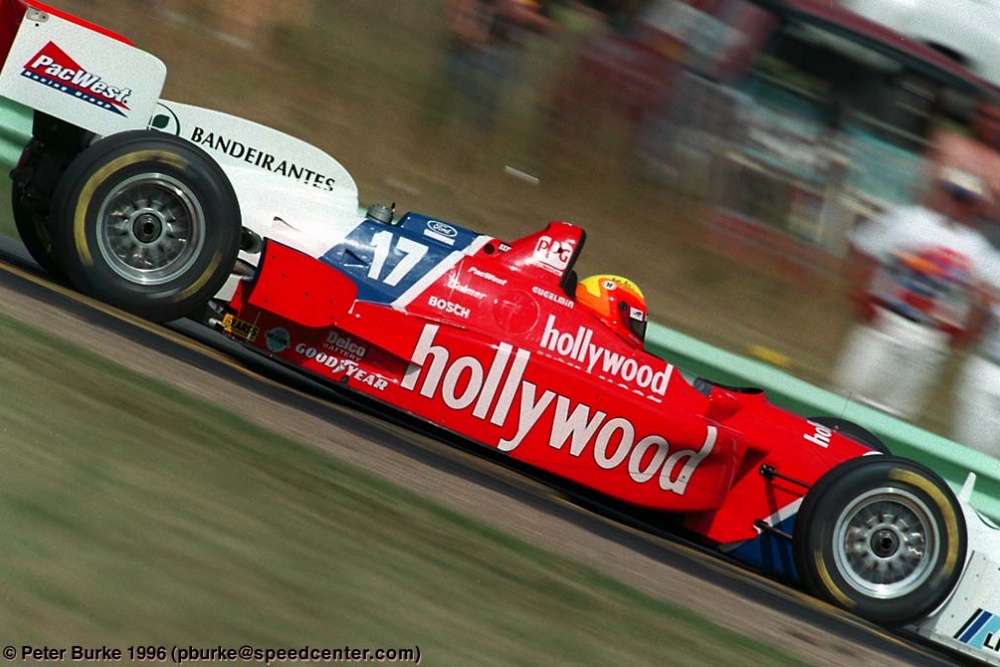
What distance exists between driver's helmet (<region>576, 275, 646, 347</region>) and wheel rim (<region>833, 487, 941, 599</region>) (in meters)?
1.37

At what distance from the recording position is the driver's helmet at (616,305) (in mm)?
7391

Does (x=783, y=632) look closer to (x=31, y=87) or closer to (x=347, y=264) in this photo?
(x=347, y=264)

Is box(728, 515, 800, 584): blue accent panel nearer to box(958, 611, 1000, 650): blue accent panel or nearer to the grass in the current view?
box(958, 611, 1000, 650): blue accent panel

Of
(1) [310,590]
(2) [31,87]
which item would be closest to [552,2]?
(2) [31,87]

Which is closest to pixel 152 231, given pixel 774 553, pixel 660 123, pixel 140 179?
pixel 140 179

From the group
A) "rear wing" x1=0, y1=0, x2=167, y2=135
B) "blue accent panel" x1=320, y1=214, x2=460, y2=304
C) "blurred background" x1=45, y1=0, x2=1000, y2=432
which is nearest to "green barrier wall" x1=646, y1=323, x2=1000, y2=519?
"blurred background" x1=45, y1=0, x2=1000, y2=432

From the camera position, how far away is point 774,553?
24.4ft

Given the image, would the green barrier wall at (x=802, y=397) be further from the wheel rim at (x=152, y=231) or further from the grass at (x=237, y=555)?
the grass at (x=237, y=555)

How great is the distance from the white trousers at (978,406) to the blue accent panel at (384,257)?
142 inches

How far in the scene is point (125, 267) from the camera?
22.1 ft

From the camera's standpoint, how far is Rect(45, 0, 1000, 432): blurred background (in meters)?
10.4

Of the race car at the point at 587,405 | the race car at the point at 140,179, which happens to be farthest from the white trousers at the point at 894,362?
the race car at the point at 140,179

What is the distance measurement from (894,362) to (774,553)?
1792 mm

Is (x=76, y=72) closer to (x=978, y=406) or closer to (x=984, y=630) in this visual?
(x=984, y=630)
